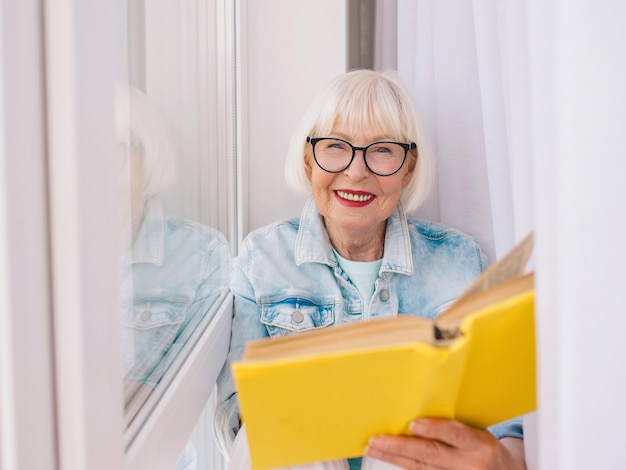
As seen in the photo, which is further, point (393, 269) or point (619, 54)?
point (393, 269)

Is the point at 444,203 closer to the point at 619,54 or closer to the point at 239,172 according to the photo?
the point at 239,172

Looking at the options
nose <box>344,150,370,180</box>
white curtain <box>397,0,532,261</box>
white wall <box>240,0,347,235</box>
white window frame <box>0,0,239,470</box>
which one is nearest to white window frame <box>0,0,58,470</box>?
white window frame <box>0,0,239,470</box>

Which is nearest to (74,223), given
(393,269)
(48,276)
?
(48,276)

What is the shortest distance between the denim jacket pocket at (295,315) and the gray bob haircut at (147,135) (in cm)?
40

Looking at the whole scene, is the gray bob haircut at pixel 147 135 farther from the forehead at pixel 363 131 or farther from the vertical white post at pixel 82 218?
the forehead at pixel 363 131

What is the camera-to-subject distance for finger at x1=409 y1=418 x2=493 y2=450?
1.96 ft

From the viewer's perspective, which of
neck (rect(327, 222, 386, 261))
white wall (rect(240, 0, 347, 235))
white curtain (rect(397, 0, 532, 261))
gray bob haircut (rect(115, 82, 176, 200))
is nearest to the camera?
gray bob haircut (rect(115, 82, 176, 200))

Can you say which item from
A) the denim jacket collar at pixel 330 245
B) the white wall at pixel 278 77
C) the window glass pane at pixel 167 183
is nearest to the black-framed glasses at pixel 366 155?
the denim jacket collar at pixel 330 245

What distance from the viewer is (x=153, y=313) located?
30.1 inches

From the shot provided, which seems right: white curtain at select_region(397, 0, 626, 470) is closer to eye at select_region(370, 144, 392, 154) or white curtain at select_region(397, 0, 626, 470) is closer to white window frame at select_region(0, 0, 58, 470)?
white window frame at select_region(0, 0, 58, 470)

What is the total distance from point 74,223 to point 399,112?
0.82 m

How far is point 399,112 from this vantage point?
44.2 inches

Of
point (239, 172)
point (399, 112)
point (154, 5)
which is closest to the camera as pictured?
point (154, 5)

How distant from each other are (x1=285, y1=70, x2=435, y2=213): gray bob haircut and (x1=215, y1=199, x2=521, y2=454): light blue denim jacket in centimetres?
15
